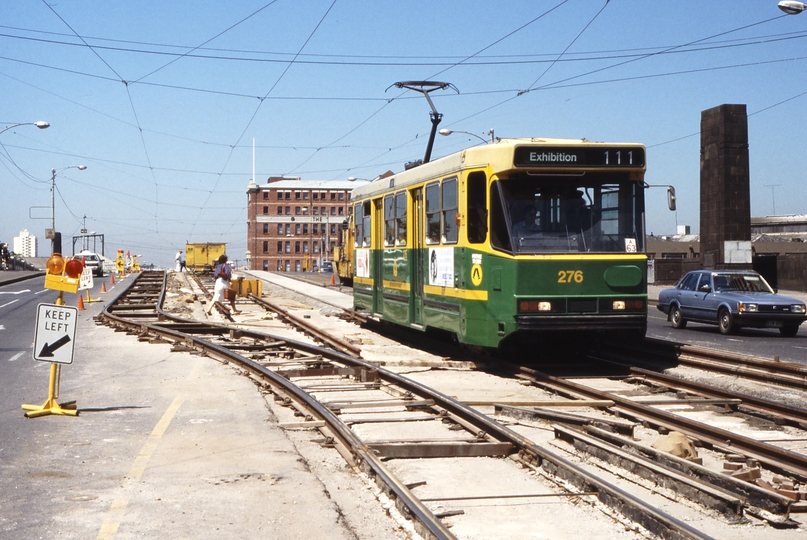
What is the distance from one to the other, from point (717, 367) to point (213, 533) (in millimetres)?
9786

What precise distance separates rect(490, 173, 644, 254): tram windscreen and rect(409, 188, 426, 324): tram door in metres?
2.94

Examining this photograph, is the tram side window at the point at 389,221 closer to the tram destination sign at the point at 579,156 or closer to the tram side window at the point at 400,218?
the tram side window at the point at 400,218

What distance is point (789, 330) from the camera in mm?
22141

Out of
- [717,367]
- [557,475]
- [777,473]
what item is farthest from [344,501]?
[717,367]

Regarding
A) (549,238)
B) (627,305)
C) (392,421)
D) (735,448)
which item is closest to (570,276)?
(549,238)

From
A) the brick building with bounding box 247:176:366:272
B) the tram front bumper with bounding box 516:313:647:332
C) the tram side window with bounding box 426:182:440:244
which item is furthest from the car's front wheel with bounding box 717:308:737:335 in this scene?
the brick building with bounding box 247:176:366:272

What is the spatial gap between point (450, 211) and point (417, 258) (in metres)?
1.92

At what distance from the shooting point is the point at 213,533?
565cm

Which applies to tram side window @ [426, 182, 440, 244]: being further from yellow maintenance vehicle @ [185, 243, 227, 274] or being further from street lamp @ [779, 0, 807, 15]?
yellow maintenance vehicle @ [185, 243, 227, 274]

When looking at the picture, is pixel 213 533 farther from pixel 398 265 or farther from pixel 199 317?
pixel 199 317

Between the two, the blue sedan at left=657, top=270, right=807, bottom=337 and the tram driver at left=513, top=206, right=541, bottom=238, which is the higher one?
the tram driver at left=513, top=206, right=541, bottom=238

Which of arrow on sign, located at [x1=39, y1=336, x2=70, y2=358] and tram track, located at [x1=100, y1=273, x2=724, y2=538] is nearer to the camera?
tram track, located at [x1=100, y1=273, x2=724, y2=538]

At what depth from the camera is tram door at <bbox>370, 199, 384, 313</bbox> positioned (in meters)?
18.7

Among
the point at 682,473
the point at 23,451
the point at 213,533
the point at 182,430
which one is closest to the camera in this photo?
the point at 213,533
